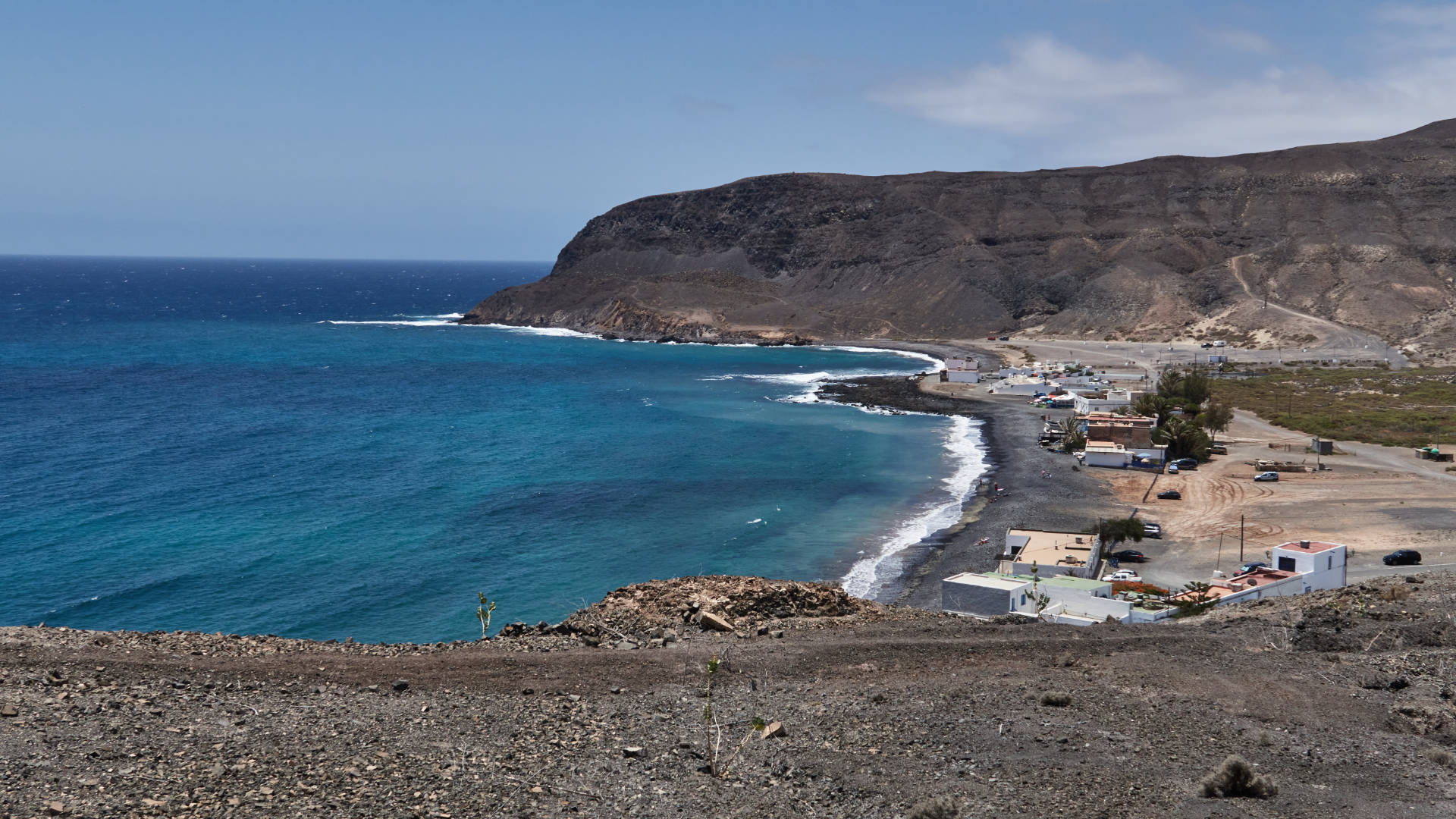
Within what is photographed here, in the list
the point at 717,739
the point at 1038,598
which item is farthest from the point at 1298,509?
the point at 717,739

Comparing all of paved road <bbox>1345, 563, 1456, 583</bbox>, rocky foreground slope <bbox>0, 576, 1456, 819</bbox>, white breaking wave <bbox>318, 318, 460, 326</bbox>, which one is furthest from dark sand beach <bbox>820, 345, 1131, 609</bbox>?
white breaking wave <bbox>318, 318, 460, 326</bbox>

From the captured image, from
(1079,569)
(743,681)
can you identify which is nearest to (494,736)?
(743,681)

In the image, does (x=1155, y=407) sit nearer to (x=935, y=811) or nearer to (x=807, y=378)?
(x=807, y=378)

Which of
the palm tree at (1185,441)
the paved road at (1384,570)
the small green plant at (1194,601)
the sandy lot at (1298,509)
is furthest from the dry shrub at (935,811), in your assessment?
the palm tree at (1185,441)

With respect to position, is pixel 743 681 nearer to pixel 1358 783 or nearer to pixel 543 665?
pixel 543 665

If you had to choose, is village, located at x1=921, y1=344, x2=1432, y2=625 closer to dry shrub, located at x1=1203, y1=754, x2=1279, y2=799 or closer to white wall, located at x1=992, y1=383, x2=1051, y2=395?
white wall, located at x1=992, y1=383, x2=1051, y2=395

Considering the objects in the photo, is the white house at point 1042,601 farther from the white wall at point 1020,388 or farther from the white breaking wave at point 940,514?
the white wall at point 1020,388
